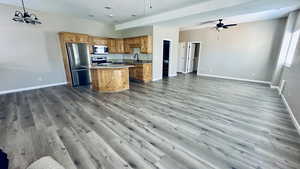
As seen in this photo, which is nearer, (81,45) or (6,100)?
(6,100)

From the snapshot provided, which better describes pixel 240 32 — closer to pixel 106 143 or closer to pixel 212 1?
pixel 212 1

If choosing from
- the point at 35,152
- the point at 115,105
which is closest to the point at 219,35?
the point at 115,105

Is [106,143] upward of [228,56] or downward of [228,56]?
downward

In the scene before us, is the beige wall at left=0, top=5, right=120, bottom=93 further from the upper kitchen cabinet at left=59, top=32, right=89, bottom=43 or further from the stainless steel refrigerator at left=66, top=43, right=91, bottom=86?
the stainless steel refrigerator at left=66, top=43, right=91, bottom=86

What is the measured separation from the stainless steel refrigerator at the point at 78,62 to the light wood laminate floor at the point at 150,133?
1.80m

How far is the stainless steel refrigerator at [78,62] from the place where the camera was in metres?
5.24

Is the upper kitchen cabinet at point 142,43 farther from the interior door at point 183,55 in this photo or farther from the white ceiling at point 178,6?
the interior door at point 183,55

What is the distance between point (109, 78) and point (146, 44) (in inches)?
101

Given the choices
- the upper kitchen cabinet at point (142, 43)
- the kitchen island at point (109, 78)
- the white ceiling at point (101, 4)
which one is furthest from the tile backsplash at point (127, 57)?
the white ceiling at point (101, 4)

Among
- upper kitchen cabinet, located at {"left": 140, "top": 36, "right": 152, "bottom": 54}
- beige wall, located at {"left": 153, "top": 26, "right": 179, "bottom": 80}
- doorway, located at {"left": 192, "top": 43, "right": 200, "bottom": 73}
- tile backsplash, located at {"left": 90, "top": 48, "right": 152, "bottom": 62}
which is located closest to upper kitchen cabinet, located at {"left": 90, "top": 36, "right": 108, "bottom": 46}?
tile backsplash, located at {"left": 90, "top": 48, "right": 152, "bottom": 62}

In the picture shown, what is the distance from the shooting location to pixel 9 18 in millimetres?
4328

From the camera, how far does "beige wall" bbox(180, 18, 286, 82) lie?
5800mm

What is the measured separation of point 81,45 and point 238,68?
775 centimetres

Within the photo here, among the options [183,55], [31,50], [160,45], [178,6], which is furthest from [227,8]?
[31,50]
